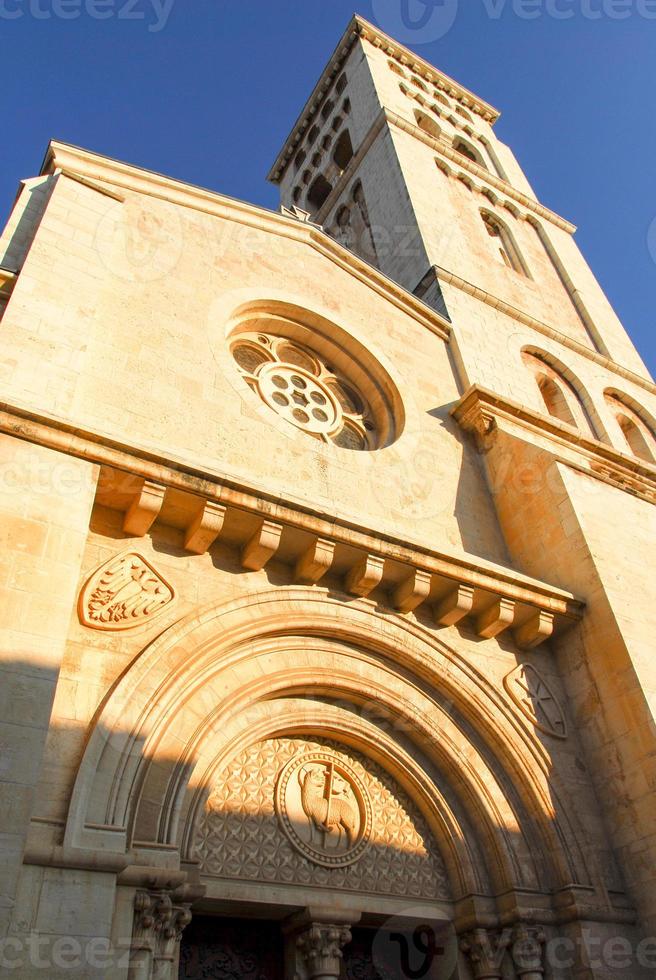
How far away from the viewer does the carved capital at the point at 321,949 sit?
A: 19.6 feet

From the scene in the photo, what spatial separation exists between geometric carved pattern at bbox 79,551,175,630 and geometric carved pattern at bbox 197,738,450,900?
153 cm

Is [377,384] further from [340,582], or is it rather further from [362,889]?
[362,889]

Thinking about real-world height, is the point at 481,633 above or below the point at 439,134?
below

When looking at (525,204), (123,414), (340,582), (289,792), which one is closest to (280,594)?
(340,582)

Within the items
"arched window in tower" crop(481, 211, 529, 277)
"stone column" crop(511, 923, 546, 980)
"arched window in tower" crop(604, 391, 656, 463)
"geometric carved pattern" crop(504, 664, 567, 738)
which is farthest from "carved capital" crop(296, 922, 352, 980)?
"arched window in tower" crop(481, 211, 529, 277)

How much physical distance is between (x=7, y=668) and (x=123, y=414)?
311 centimetres

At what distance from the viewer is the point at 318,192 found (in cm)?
2395

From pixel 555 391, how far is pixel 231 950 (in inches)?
414

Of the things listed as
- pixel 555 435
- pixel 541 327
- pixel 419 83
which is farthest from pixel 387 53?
pixel 555 435

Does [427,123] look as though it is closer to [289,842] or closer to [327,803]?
[327,803]

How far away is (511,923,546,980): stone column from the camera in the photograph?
6566 mm

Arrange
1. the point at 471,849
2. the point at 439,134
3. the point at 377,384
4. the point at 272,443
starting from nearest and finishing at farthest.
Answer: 1. the point at 471,849
2. the point at 272,443
3. the point at 377,384
4. the point at 439,134

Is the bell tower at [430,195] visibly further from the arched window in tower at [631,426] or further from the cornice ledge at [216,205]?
the arched window in tower at [631,426]

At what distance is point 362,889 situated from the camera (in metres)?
6.55
